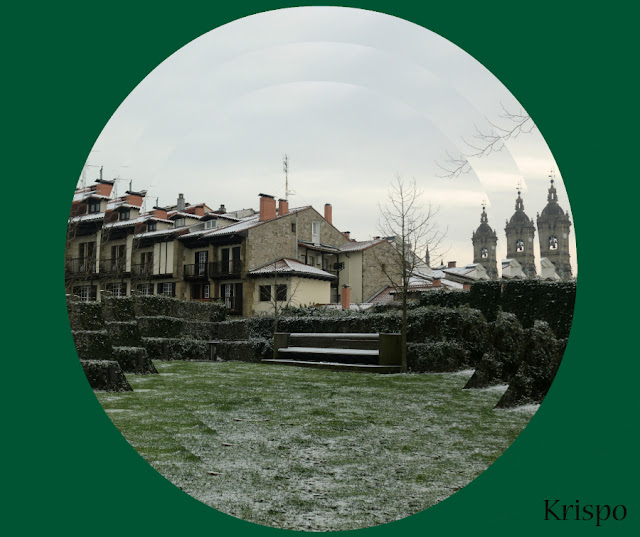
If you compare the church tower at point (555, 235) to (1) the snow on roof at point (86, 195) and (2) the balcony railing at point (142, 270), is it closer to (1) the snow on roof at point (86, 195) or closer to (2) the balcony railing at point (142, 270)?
(2) the balcony railing at point (142, 270)

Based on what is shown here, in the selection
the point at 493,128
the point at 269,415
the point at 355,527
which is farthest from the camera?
the point at 493,128

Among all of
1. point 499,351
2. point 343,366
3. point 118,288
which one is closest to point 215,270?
point 118,288

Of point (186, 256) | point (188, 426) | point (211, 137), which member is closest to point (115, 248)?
point (186, 256)

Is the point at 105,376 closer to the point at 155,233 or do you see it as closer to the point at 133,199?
the point at 155,233

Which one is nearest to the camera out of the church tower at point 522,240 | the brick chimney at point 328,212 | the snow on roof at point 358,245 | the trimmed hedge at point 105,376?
the snow on roof at point 358,245

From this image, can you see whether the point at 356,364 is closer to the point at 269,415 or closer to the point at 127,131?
the point at 269,415

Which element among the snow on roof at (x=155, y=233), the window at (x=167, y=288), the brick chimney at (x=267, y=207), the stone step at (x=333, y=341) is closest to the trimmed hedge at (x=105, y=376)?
the window at (x=167, y=288)
